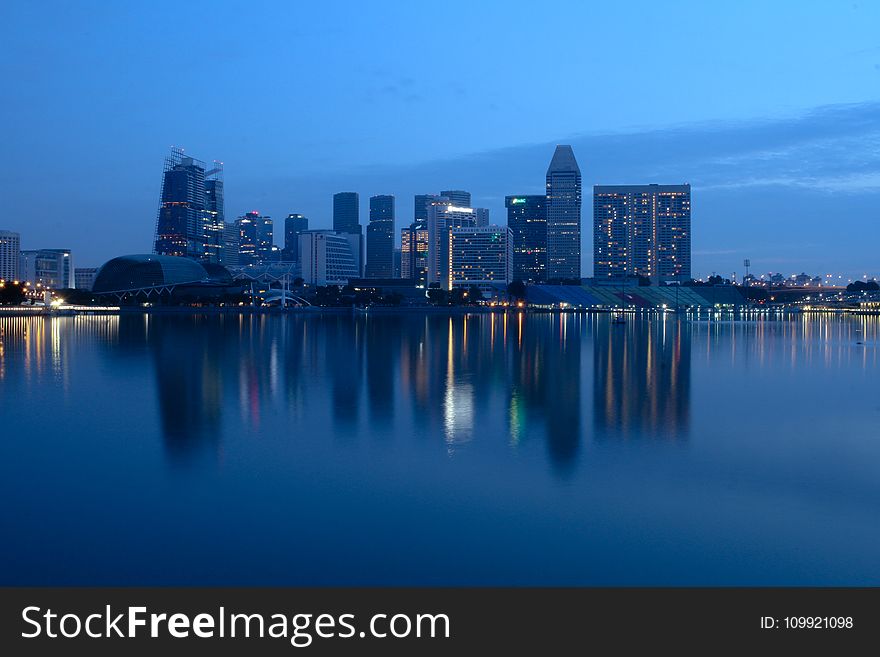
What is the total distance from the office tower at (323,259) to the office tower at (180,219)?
29438 mm

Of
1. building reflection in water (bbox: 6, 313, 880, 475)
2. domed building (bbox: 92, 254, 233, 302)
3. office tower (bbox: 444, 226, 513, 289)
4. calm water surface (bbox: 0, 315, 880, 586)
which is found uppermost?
office tower (bbox: 444, 226, 513, 289)

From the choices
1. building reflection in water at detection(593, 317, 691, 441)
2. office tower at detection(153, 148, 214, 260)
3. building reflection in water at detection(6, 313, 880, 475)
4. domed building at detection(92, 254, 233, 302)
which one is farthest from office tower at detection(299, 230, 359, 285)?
building reflection in water at detection(593, 317, 691, 441)

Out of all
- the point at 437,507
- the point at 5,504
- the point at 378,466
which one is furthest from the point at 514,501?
the point at 5,504

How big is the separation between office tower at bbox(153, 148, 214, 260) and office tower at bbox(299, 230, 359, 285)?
29.4m

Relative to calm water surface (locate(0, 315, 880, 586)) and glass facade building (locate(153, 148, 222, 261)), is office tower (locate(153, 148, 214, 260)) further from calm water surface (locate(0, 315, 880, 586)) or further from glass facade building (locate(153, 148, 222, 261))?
calm water surface (locate(0, 315, 880, 586))

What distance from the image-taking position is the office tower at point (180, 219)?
193375 mm

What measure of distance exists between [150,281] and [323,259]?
50.2 m

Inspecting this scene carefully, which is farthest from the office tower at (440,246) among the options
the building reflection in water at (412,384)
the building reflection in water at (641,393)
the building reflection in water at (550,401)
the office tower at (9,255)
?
the building reflection in water at (550,401)

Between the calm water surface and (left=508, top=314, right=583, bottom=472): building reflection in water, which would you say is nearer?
the calm water surface

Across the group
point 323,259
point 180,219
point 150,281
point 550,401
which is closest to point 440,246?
point 323,259

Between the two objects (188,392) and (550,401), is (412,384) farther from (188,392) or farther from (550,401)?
(188,392)

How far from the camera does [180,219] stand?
194 metres

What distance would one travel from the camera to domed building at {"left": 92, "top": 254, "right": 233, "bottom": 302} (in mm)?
133000

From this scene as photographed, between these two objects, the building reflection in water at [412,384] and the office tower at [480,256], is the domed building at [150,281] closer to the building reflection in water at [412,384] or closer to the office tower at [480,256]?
the office tower at [480,256]
